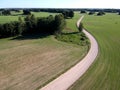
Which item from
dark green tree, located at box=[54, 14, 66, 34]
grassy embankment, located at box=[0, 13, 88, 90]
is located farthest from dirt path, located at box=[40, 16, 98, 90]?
dark green tree, located at box=[54, 14, 66, 34]

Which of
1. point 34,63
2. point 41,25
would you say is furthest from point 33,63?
point 41,25

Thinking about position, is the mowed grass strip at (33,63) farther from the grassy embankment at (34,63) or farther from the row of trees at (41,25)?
the row of trees at (41,25)

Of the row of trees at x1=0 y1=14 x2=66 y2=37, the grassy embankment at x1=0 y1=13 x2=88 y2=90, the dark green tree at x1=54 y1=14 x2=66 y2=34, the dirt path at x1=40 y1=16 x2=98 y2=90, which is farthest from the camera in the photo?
the dark green tree at x1=54 y1=14 x2=66 y2=34

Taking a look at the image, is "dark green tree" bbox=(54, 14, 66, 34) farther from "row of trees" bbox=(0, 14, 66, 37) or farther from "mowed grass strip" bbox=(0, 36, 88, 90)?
"mowed grass strip" bbox=(0, 36, 88, 90)

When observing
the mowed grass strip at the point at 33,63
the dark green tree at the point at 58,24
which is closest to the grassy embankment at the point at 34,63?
the mowed grass strip at the point at 33,63

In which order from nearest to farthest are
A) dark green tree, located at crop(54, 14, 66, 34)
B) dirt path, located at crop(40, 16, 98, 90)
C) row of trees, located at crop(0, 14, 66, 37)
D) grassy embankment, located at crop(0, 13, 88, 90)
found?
dirt path, located at crop(40, 16, 98, 90)
grassy embankment, located at crop(0, 13, 88, 90)
row of trees, located at crop(0, 14, 66, 37)
dark green tree, located at crop(54, 14, 66, 34)

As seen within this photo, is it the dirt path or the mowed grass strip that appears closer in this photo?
the dirt path

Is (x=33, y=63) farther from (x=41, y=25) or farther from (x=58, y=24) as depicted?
(x=41, y=25)
